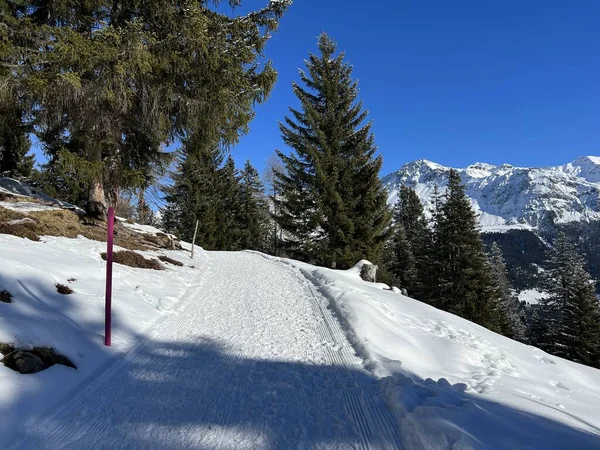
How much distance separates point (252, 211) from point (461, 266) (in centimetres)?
2092

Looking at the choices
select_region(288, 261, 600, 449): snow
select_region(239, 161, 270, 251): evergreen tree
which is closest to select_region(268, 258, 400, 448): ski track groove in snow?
select_region(288, 261, 600, 449): snow

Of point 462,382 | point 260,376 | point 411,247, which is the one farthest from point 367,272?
point 411,247

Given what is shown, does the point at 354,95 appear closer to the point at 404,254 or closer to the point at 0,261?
the point at 0,261

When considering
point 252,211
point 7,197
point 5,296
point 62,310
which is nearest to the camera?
point 5,296

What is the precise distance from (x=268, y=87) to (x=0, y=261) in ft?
29.6

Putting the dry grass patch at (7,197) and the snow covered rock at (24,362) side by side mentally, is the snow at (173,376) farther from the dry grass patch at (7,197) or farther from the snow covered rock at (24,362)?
the dry grass patch at (7,197)

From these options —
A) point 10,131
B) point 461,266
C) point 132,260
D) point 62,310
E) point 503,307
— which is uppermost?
point 10,131

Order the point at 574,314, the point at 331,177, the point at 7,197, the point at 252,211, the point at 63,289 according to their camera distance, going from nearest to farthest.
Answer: the point at 63,289, the point at 7,197, the point at 331,177, the point at 574,314, the point at 252,211

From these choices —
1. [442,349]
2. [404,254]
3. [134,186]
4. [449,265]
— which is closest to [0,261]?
[134,186]

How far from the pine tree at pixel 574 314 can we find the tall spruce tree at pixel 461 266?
5.89 m

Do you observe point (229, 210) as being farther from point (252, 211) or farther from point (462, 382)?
point (462, 382)

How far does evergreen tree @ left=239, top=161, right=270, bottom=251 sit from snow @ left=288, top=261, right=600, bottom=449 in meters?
28.5

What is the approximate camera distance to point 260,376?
4.03 metres

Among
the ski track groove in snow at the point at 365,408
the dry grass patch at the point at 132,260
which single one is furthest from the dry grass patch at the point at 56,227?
the ski track groove in snow at the point at 365,408
